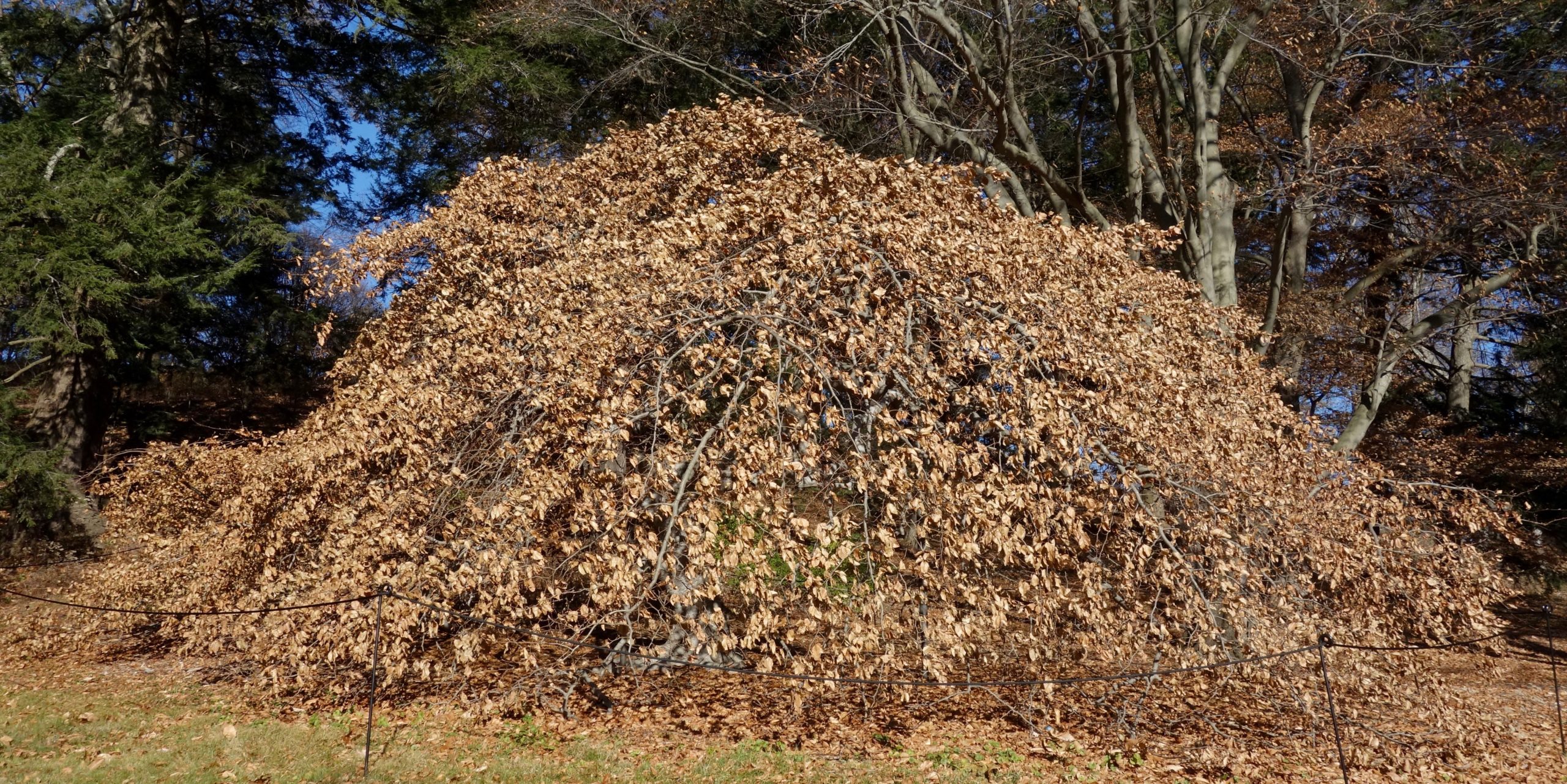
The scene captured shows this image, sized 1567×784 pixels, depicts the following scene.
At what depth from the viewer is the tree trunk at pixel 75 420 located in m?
12.0

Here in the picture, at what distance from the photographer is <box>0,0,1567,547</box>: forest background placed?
34.0 feet

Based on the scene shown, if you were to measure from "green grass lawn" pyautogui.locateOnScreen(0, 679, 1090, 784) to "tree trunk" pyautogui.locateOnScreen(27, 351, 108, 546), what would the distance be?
682cm

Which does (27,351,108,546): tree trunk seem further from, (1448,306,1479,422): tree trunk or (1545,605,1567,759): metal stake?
(1448,306,1479,422): tree trunk

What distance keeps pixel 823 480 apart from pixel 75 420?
38.5ft

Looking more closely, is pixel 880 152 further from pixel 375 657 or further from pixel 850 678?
pixel 375 657

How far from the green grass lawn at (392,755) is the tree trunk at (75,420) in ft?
22.4

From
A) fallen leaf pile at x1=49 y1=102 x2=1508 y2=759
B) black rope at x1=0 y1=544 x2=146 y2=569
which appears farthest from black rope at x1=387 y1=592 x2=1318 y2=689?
black rope at x1=0 y1=544 x2=146 y2=569

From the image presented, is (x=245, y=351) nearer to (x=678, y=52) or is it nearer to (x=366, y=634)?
(x=678, y=52)

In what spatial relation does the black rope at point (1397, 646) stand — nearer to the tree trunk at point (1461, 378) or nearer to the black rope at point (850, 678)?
the black rope at point (850, 678)

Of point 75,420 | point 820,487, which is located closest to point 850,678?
point 820,487

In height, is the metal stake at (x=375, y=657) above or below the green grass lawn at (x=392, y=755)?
above

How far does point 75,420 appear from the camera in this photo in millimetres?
12180

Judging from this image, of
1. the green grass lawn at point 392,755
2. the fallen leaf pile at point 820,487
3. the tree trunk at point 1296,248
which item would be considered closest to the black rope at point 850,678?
the fallen leaf pile at point 820,487

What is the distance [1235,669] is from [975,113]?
982 centimetres
